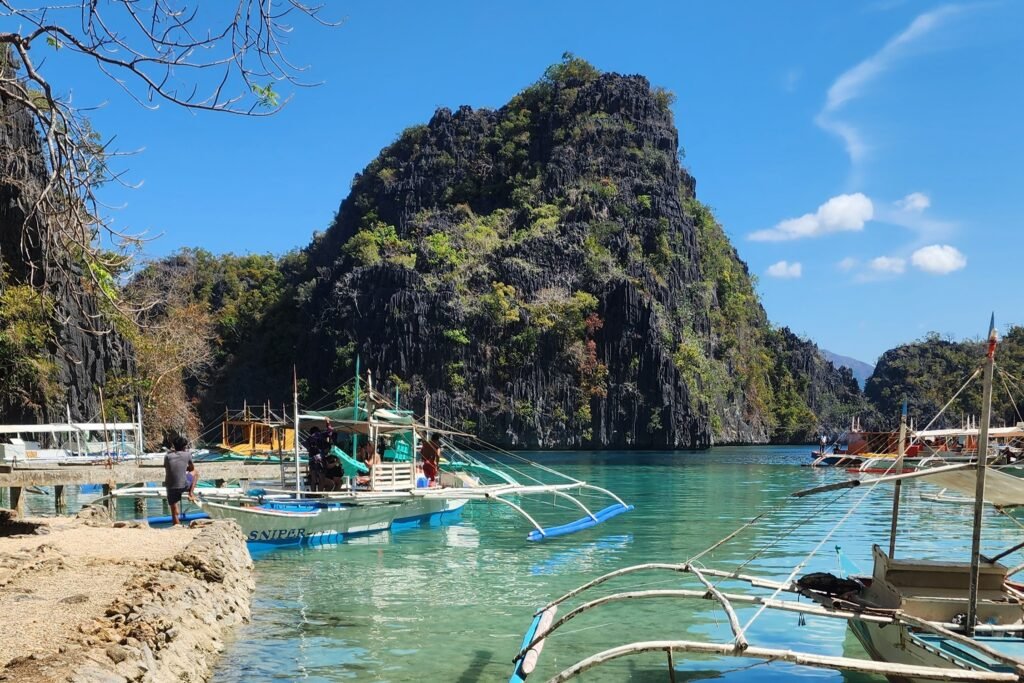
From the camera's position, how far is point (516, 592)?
46.6 feet

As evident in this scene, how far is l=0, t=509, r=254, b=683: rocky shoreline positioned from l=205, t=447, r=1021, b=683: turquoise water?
0.60m

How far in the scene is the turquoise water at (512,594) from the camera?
395 inches

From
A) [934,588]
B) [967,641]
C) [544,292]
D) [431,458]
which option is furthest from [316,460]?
[544,292]

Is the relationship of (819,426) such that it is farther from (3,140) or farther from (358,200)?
(3,140)

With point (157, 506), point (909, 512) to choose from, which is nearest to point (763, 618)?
point (909, 512)

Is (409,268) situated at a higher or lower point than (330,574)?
higher

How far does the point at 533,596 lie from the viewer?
13820 millimetres

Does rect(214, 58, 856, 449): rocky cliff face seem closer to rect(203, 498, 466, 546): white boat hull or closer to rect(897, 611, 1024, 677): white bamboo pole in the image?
rect(203, 498, 466, 546): white boat hull

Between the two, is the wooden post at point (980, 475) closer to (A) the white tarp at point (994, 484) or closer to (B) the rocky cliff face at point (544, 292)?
(A) the white tarp at point (994, 484)

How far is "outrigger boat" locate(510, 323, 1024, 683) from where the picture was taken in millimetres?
7172

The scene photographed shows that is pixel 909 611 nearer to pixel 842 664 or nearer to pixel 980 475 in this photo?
pixel 980 475

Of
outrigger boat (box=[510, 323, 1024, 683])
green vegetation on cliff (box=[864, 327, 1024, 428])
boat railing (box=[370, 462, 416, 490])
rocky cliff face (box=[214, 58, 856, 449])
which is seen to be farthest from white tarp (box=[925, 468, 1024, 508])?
green vegetation on cliff (box=[864, 327, 1024, 428])

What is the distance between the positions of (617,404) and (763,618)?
211 feet

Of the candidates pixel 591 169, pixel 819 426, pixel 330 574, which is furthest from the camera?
pixel 819 426
